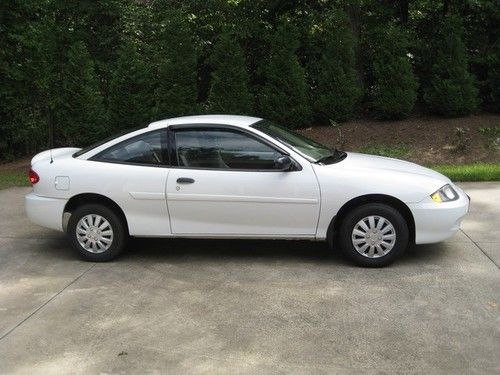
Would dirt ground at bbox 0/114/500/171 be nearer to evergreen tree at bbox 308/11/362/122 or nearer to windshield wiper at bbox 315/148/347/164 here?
evergreen tree at bbox 308/11/362/122

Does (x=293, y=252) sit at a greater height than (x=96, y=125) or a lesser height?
lesser

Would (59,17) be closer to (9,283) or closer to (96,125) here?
(96,125)

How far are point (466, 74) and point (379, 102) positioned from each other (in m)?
1.94

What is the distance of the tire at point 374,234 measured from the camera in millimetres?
5668

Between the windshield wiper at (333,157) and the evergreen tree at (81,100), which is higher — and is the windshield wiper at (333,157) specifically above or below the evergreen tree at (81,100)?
below

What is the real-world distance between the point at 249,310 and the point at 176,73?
30.2 ft

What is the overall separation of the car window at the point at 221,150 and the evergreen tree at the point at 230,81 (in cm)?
692

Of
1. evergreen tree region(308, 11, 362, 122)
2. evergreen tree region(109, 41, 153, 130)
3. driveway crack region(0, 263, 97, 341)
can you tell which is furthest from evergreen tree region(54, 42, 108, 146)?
driveway crack region(0, 263, 97, 341)

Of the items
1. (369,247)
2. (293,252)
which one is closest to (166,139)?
(293,252)

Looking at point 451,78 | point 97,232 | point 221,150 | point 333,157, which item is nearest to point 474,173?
point 451,78

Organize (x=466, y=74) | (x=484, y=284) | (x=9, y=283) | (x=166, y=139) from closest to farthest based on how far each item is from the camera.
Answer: (x=484, y=284) → (x=9, y=283) → (x=166, y=139) → (x=466, y=74)

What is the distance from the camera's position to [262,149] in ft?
19.5

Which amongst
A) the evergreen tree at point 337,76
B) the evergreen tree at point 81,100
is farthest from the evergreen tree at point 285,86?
the evergreen tree at point 81,100

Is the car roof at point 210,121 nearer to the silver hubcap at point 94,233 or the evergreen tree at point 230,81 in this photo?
the silver hubcap at point 94,233
